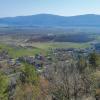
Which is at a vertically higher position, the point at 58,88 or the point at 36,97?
the point at 58,88

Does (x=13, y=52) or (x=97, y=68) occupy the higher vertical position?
(x=97, y=68)

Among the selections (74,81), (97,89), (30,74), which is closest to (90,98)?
(97,89)

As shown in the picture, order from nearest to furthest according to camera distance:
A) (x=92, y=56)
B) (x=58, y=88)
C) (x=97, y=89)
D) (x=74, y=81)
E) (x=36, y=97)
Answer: (x=58, y=88) < (x=74, y=81) < (x=36, y=97) < (x=97, y=89) < (x=92, y=56)

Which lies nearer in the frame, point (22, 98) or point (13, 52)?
point (22, 98)

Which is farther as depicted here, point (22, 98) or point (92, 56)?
point (92, 56)

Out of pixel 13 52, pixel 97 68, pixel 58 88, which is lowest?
pixel 13 52

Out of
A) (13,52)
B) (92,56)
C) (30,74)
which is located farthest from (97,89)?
(13,52)

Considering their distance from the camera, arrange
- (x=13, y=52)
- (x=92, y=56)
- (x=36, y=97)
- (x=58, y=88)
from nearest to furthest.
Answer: (x=58, y=88) < (x=36, y=97) < (x=92, y=56) < (x=13, y=52)

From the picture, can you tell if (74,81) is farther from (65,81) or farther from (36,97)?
(36,97)

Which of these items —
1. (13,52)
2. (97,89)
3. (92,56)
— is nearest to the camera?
(97,89)

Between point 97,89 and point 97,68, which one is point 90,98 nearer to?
point 97,89
